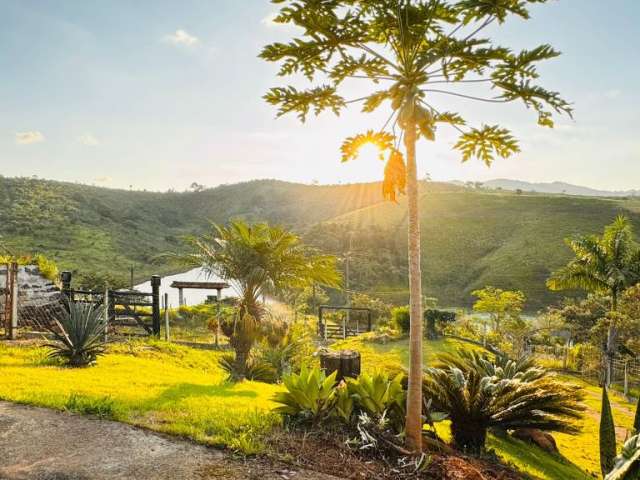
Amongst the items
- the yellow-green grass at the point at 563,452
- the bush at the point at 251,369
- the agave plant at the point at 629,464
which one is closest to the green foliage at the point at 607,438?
the yellow-green grass at the point at 563,452

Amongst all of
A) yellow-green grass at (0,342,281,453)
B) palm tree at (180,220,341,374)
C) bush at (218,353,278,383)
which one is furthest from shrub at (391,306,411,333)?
yellow-green grass at (0,342,281,453)

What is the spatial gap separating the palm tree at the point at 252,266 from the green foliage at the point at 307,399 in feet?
19.7

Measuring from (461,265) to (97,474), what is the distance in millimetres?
87926

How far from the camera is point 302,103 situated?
210 inches

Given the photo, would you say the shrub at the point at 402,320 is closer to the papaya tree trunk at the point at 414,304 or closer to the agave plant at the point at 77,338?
the agave plant at the point at 77,338

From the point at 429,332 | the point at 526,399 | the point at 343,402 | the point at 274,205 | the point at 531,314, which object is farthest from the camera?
the point at 274,205

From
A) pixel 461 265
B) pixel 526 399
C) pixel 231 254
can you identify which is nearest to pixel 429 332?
pixel 231 254

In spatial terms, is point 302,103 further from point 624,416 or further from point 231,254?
point 624,416

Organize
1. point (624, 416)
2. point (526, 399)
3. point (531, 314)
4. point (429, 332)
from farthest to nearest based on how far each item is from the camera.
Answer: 1. point (531, 314)
2. point (429, 332)
3. point (624, 416)
4. point (526, 399)

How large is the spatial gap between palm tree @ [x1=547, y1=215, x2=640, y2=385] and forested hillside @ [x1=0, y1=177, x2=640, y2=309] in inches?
1563

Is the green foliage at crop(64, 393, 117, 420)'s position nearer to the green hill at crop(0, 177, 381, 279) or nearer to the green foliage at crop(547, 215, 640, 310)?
the green hill at crop(0, 177, 381, 279)

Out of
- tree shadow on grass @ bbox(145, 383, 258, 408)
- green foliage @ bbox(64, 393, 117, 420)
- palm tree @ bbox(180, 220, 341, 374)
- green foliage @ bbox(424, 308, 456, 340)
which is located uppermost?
palm tree @ bbox(180, 220, 341, 374)

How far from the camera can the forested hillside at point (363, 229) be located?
63562 mm

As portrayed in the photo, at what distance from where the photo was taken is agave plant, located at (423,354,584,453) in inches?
257
